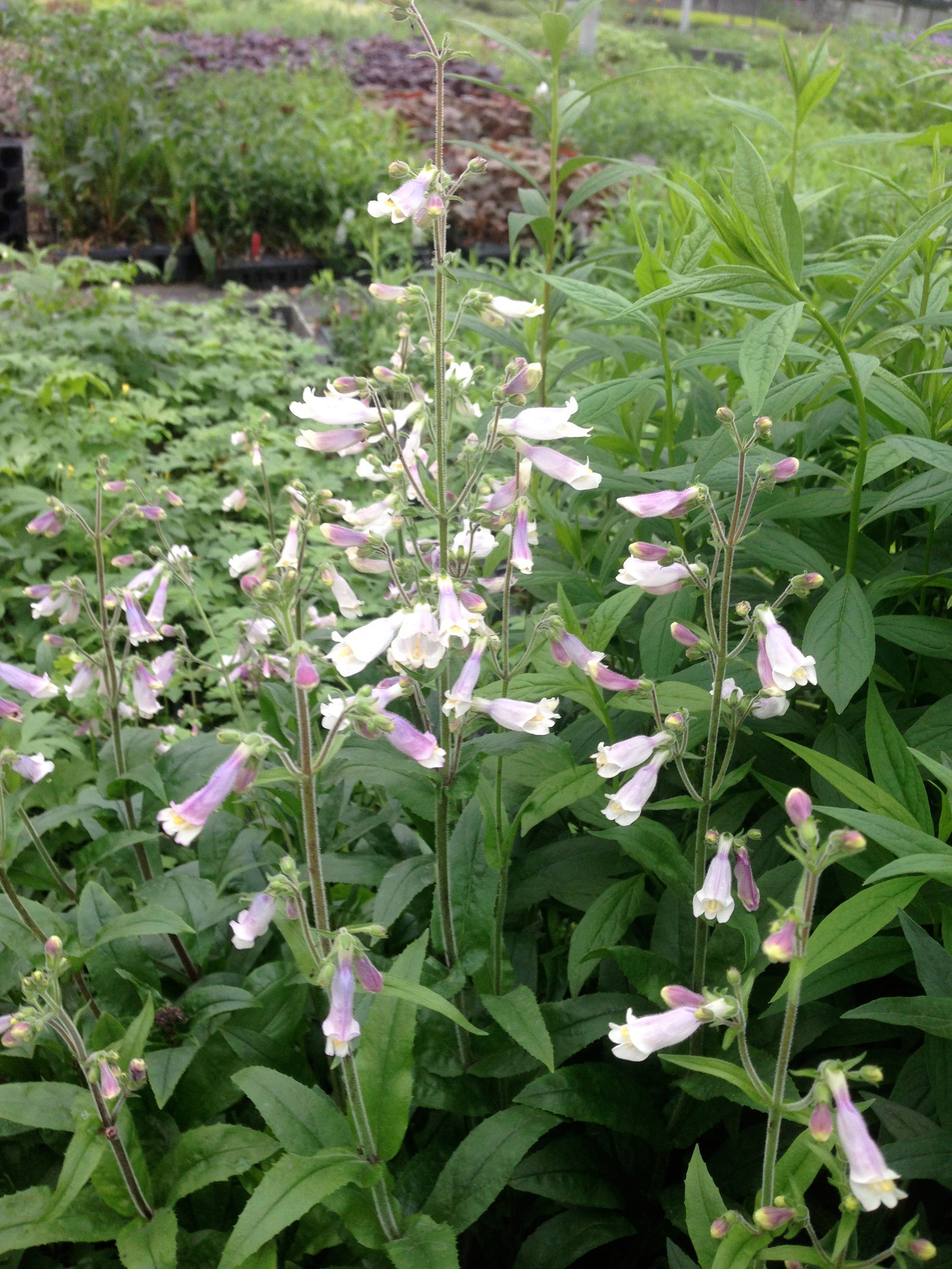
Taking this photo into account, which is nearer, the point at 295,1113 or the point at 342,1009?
the point at 342,1009

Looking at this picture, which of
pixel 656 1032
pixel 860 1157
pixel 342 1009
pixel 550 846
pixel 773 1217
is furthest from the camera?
pixel 550 846

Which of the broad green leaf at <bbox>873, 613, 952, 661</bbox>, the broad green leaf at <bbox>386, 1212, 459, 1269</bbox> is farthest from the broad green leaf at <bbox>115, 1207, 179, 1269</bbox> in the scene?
the broad green leaf at <bbox>873, 613, 952, 661</bbox>

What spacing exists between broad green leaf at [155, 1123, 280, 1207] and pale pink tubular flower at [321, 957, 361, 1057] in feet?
1.48

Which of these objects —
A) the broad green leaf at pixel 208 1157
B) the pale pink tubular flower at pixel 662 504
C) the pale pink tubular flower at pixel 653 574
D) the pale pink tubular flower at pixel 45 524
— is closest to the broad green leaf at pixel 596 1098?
the broad green leaf at pixel 208 1157

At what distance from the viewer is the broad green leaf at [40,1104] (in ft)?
5.90

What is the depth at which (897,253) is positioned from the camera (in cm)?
170

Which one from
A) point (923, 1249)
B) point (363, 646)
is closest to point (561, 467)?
point (363, 646)

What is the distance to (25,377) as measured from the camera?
5332mm

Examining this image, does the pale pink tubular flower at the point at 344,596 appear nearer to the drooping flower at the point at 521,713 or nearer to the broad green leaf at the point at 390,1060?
the drooping flower at the point at 521,713

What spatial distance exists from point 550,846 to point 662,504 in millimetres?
836

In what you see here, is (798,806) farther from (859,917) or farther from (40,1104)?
(40,1104)

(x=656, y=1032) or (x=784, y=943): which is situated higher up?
(x=784, y=943)

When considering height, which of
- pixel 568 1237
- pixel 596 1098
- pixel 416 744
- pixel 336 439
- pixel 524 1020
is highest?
pixel 336 439

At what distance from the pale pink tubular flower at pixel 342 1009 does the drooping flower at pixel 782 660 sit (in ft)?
2.47
